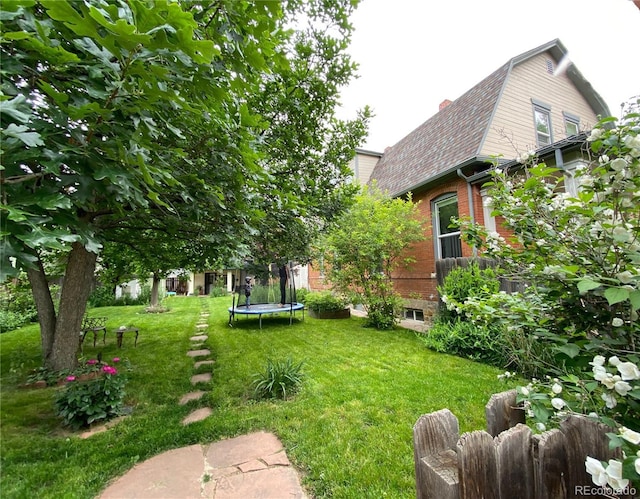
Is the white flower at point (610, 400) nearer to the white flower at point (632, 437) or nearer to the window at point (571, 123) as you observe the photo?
the white flower at point (632, 437)

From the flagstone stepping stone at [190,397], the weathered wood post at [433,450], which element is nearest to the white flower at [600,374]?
the weathered wood post at [433,450]

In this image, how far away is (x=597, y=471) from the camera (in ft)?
2.63

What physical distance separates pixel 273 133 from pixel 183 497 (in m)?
4.04

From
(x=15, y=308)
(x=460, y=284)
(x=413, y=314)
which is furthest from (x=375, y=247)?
(x=15, y=308)

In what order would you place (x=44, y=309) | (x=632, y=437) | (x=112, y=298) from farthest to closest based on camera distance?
(x=112, y=298)
(x=44, y=309)
(x=632, y=437)

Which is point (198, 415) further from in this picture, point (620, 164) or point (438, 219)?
point (438, 219)

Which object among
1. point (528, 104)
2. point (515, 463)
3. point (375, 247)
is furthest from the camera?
point (528, 104)

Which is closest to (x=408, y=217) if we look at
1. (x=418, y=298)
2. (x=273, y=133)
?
(x=418, y=298)

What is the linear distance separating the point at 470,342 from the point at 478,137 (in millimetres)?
5486

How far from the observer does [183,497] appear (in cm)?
200

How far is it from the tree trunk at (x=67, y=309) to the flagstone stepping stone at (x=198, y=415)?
2356mm

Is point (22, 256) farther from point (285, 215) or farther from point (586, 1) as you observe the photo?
point (586, 1)

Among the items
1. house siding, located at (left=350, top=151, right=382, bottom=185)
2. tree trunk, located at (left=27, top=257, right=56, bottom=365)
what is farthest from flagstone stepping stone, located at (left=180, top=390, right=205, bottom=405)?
house siding, located at (left=350, top=151, right=382, bottom=185)

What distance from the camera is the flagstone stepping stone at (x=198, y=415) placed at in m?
3.14
